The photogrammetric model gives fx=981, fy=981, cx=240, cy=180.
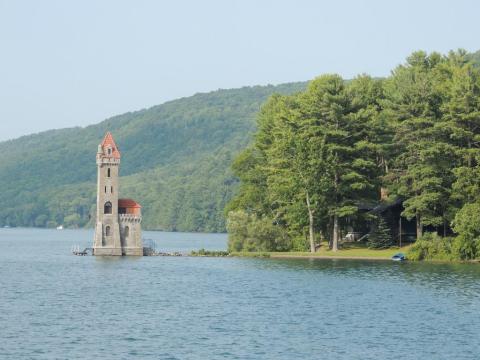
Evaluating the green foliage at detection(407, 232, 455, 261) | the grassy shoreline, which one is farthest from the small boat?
the grassy shoreline

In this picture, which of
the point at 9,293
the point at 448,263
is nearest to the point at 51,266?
the point at 9,293

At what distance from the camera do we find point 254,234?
109 metres

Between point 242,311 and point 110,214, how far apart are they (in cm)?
4398

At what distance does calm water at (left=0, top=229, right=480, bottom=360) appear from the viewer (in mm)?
47719

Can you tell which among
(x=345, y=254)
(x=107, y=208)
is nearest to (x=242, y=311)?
(x=345, y=254)

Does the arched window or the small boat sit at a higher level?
the arched window

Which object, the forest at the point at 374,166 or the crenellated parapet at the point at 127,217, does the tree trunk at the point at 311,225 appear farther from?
the crenellated parapet at the point at 127,217

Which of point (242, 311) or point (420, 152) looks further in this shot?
point (420, 152)

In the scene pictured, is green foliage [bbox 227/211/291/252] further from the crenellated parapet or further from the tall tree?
the tall tree

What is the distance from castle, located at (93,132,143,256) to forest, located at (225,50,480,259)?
40.3ft

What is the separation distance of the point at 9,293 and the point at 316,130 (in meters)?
43.0

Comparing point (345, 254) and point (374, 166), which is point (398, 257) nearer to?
point (345, 254)

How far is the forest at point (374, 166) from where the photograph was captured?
99.1 meters

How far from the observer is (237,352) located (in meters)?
46.8
